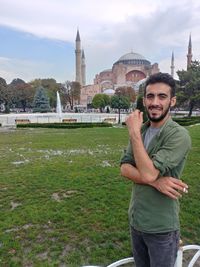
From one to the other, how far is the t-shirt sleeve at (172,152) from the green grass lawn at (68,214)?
81.5 inches

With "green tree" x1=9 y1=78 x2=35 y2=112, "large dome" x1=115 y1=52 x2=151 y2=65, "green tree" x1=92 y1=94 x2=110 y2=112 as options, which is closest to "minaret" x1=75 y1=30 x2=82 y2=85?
"large dome" x1=115 y1=52 x2=151 y2=65

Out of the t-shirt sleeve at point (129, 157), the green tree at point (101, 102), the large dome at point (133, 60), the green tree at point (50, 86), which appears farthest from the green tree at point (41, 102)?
the large dome at point (133, 60)

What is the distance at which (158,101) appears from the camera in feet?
5.53

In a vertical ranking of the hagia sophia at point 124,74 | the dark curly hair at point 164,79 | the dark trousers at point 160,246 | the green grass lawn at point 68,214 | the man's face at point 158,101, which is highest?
the hagia sophia at point 124,74

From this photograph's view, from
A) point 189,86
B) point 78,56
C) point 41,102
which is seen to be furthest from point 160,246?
point 78,56

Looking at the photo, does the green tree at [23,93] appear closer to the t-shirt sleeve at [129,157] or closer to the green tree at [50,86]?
the green tree at [50,86]

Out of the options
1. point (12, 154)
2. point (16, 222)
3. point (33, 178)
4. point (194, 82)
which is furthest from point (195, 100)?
point (16, 222)

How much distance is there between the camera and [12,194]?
5.51 metres

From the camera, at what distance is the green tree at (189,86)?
36312mm

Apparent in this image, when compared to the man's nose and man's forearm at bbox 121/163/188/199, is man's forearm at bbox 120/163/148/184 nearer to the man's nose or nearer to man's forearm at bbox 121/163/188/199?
man's forearm at bbox 121/163/188/199

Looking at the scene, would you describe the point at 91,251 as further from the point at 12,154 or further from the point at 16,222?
the point at 12,154

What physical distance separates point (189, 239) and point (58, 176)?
393 centimetres

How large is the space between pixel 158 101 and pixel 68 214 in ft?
10.6

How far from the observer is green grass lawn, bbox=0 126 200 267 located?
132 inches
